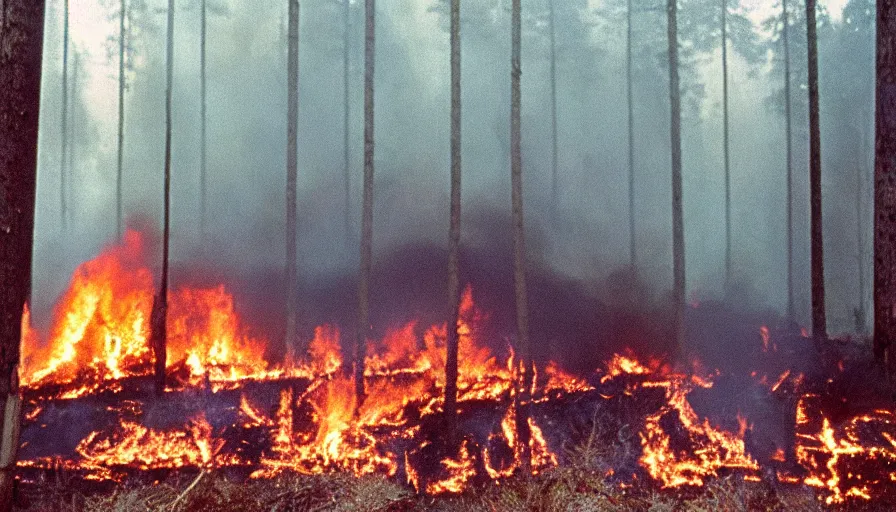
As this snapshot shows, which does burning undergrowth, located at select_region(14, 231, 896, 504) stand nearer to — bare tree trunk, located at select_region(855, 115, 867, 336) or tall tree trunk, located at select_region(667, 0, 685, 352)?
tall tree trunk, located at select_region(667, 0, 685, 352)

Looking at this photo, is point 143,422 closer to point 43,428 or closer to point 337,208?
point 43,428

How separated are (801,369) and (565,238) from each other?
14.2m

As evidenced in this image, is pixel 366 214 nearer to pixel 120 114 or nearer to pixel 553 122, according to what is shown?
pixel 553 122

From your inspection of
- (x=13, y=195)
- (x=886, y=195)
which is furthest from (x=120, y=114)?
(x=886, y=195)

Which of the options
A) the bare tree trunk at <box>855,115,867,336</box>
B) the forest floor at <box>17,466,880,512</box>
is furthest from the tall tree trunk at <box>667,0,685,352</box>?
the bare tree trunk at <box>855,115,867,336</box>

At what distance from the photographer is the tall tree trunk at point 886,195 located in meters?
6.57

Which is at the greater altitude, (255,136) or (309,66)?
(309,66)

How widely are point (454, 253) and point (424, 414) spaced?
367 cm

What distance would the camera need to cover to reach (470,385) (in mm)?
15477

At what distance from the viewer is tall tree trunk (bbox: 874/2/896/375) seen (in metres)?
6.57

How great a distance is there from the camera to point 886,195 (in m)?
6.70

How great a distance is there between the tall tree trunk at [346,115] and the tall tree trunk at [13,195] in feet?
72.9

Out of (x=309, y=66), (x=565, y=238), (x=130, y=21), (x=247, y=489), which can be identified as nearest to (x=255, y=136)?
(x=309, y=66)

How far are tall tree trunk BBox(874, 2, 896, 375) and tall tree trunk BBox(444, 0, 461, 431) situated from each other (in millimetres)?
8311
